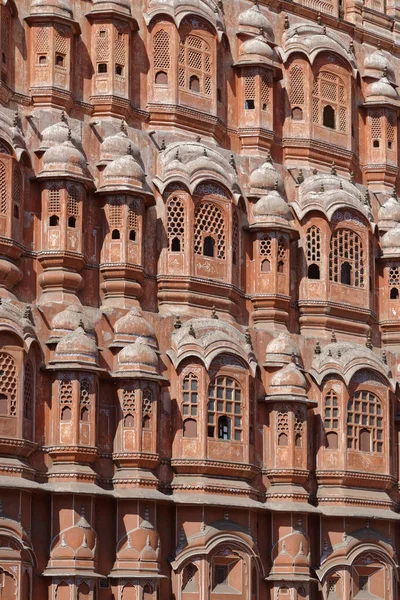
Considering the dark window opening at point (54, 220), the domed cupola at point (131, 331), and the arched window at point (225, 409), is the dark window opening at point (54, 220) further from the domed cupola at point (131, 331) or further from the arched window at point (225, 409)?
the arched window at point (225, 409)

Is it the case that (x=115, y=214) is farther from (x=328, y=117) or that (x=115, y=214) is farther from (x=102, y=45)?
(x=328, y=117)

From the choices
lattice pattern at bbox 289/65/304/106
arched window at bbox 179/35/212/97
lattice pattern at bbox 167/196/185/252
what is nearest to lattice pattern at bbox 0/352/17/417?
lattice pattern at bbox 167/196/185/252

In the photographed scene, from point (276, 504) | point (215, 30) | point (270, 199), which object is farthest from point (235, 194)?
point (276, 504)

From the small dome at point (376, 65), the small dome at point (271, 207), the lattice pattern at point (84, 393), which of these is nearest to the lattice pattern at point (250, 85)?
the small dome at point (271, 207)

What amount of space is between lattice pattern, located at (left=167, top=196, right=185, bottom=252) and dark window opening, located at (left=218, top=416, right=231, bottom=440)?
4.11 metres

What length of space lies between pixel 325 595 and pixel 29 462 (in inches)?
321

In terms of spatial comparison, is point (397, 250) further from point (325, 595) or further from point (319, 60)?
point (325, 595)

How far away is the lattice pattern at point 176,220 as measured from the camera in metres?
37.3

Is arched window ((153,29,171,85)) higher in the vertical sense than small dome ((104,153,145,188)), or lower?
higher

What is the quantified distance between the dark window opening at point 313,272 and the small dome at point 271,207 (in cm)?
150

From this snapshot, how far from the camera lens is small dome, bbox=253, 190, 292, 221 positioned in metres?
38.9

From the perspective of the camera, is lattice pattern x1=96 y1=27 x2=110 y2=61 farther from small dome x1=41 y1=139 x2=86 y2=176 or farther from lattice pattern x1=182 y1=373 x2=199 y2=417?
lattice pattern x1=182 y1=373 x2=199 y2=417

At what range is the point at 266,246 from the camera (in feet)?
127

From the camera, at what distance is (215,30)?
3984 cm
